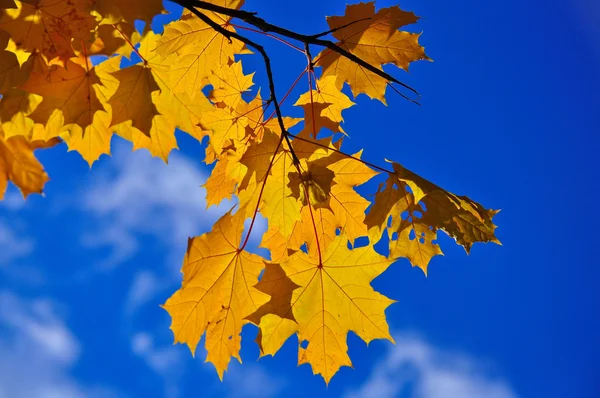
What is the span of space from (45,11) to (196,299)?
1.42m

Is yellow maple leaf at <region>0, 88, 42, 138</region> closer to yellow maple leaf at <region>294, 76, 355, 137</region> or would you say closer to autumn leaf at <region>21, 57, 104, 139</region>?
autumn leaf at <region>21, 57, 104, 139</region>

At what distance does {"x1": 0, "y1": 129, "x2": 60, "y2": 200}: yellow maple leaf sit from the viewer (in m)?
2.11

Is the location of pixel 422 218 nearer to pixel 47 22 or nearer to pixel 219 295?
pixel 219 295

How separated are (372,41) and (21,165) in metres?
1.85

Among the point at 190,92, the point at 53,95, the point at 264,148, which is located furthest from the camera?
the point at 190,92

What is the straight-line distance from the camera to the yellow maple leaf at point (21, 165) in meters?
2.11

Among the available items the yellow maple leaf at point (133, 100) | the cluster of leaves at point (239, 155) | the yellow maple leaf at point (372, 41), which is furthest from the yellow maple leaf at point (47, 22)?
the yellow maple leaf at point (372, 41)

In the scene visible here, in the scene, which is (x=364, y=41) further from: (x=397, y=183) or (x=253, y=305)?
(x=253, y=305)

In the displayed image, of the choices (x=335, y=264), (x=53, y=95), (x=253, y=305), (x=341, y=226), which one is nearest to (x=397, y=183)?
(x=341, y=226)

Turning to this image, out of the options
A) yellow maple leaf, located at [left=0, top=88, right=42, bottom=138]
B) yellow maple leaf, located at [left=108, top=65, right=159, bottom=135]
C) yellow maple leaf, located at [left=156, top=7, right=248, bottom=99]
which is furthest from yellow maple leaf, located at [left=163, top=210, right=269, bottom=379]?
yellow maple leaf, located at [left=0, top=88, right=42, bottom=138]

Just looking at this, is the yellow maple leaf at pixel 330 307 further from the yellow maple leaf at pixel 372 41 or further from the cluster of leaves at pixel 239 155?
the yellow maple leaf at pixel 372 41

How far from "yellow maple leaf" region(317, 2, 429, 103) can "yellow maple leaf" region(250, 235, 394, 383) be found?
954 mm

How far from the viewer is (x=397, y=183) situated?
8.43ft

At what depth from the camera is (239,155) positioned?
2.61m
